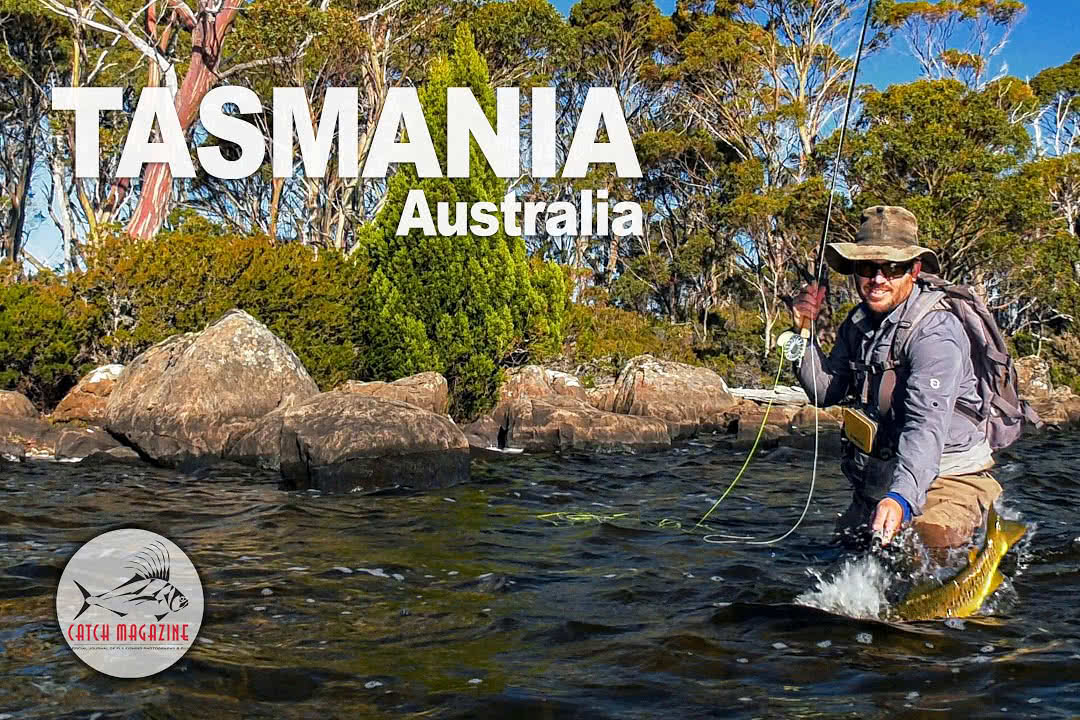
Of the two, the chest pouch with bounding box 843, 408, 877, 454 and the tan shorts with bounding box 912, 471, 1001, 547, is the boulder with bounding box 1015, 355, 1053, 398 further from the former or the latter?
the chest pouch with bounding box 843, 408, 877, 454

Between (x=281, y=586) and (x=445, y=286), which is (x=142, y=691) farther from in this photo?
(x=445, y=286)

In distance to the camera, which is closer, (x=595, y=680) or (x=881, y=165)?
(x=595, y=680)

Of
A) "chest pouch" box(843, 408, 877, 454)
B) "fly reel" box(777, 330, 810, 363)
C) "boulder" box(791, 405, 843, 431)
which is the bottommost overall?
"boulder" box(791, 405, 843, 431)

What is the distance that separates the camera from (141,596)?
18.9 ft

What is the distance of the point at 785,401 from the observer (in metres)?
20.6

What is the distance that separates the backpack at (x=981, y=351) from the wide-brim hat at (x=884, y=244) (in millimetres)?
195

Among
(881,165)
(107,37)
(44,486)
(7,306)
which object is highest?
(107,37)

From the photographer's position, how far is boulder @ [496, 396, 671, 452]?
1523 centimetres

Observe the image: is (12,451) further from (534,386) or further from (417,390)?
(534,386)

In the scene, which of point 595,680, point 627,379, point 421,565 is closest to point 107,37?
point 627,379

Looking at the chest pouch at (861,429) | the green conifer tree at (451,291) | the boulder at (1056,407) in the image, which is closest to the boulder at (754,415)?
the green conifer tree at (451,291)

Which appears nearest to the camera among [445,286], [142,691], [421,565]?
[142,691]

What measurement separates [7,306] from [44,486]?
18.3 ft

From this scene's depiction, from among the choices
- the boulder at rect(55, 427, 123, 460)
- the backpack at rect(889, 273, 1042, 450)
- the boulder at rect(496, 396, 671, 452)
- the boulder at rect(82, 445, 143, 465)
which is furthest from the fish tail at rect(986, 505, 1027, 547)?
the boulder at rect(55, 427, 123, 460)
